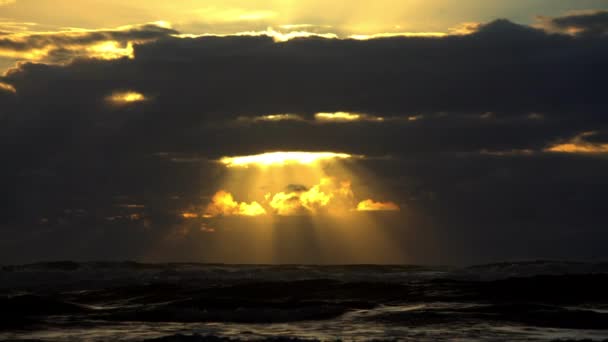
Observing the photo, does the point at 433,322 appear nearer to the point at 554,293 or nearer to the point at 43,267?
the point at 554,293

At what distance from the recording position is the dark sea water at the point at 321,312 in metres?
23.7

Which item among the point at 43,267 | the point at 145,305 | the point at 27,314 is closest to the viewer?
the point at 27,314

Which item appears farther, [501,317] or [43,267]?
[43,267]

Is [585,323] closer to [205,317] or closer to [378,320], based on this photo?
[378,320]

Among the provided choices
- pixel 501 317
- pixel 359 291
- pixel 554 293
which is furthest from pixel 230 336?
pixel 554 293

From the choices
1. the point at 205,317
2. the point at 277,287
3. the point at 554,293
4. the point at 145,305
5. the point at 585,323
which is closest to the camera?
the point at 585,323

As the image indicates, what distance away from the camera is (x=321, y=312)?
29.9 metres

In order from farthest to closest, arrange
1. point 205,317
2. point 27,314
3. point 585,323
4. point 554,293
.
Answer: point 554,293 < point 27,314 < point 205,317 < point 585,323

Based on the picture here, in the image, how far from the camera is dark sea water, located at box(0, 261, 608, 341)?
23703 millimetres

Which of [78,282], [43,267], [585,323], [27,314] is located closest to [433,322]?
[585,323]

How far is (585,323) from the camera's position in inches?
1022

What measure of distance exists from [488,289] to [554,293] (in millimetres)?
3294

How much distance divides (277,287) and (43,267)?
131ft

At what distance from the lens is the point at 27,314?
31.1 meters
